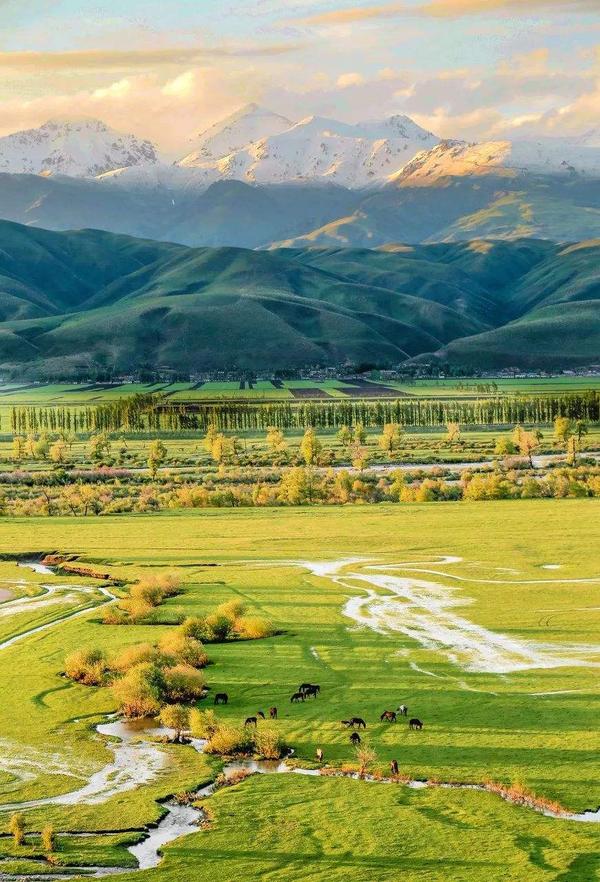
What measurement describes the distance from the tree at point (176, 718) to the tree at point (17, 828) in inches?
375

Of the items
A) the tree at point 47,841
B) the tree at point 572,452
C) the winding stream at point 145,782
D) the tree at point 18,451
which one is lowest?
the winding stream at point 145,782

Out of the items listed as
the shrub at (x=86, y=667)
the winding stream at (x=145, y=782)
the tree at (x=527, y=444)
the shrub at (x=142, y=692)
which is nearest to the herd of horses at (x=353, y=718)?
the winding stream at (x=145, y=782)

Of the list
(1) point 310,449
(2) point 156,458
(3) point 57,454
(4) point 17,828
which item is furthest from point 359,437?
(4) point 17,828

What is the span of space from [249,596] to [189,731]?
2590 cm

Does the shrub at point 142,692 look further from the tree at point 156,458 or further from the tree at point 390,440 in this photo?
the tree at point 390,440

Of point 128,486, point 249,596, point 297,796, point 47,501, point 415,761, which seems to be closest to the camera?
point 297,796

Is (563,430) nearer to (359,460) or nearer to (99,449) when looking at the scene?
(359,460)

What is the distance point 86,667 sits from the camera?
55156mm

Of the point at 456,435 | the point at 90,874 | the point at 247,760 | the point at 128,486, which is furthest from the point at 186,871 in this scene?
the point at 456,435

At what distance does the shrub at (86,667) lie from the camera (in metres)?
54.6

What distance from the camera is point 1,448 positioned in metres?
189

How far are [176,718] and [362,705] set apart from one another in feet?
23.3

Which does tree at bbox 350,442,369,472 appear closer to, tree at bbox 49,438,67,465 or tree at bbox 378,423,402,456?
tree at bbox 378,423,402,456

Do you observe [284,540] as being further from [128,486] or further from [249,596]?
[128,486]
